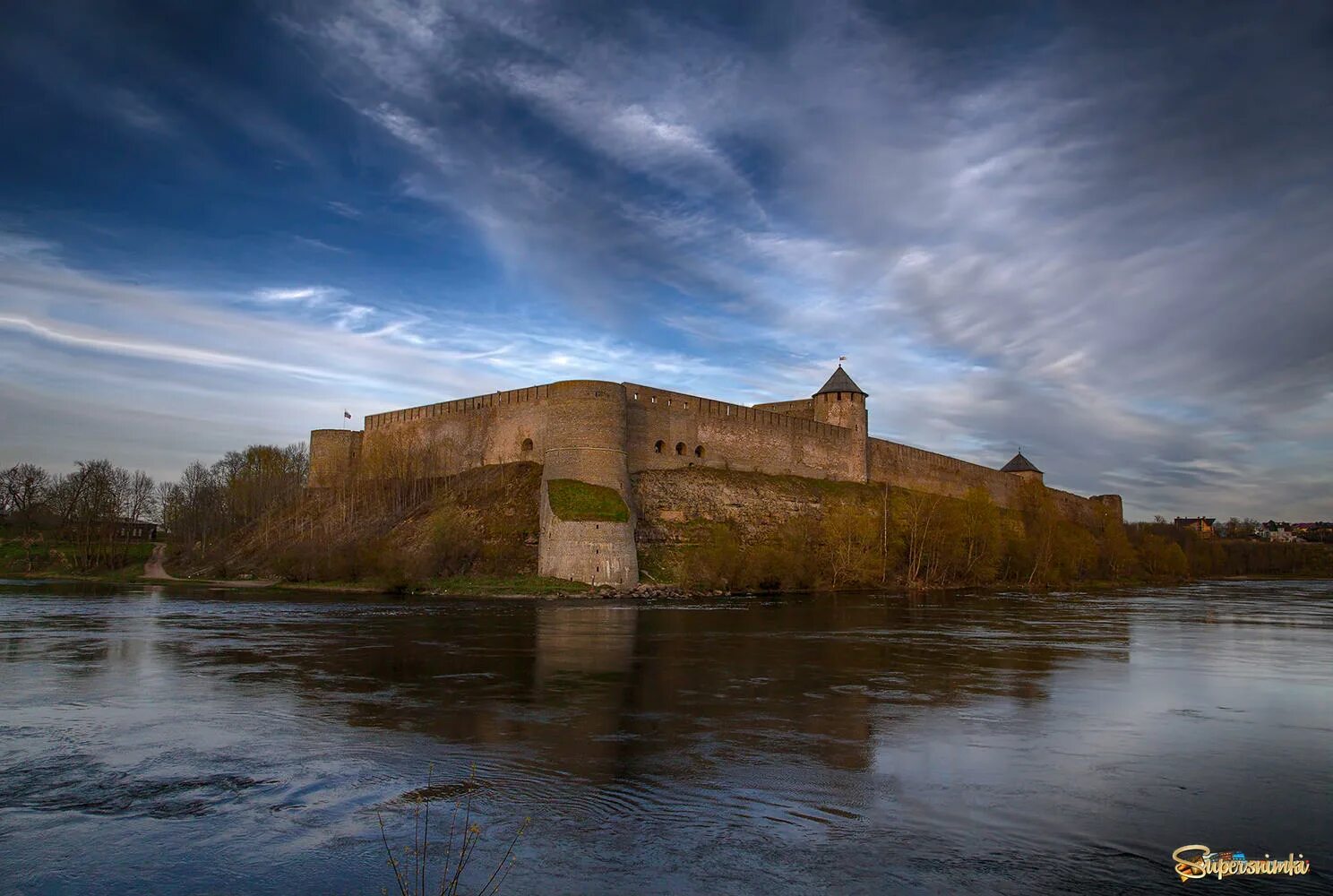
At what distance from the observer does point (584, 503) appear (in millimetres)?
33438

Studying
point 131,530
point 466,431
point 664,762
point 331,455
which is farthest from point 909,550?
point 131,530

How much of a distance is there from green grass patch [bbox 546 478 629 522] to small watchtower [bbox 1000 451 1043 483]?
139 ft

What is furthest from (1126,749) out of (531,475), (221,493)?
(221,493)

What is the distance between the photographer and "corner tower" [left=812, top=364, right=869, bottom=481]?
166 feet

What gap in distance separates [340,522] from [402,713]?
36.3 metres

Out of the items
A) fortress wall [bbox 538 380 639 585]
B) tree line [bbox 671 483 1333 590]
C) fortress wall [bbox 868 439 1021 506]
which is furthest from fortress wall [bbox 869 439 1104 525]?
fortress wall [bbox 538 380 639 585]

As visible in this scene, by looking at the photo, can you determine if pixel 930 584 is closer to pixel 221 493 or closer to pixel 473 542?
pixel 473 542

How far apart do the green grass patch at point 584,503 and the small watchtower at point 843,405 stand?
19.8 metres

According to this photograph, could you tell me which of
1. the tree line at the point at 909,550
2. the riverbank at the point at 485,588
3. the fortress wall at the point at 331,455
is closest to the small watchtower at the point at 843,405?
the tree line at the point at 909,550

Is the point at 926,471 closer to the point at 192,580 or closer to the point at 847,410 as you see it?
the point at 847,410

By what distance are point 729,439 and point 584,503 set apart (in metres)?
12.4

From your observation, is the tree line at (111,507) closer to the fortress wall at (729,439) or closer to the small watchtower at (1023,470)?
the fortress wall at (729,439)

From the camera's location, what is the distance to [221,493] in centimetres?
5544

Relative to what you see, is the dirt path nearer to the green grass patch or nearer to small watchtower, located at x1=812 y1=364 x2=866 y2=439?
the green grass patch
